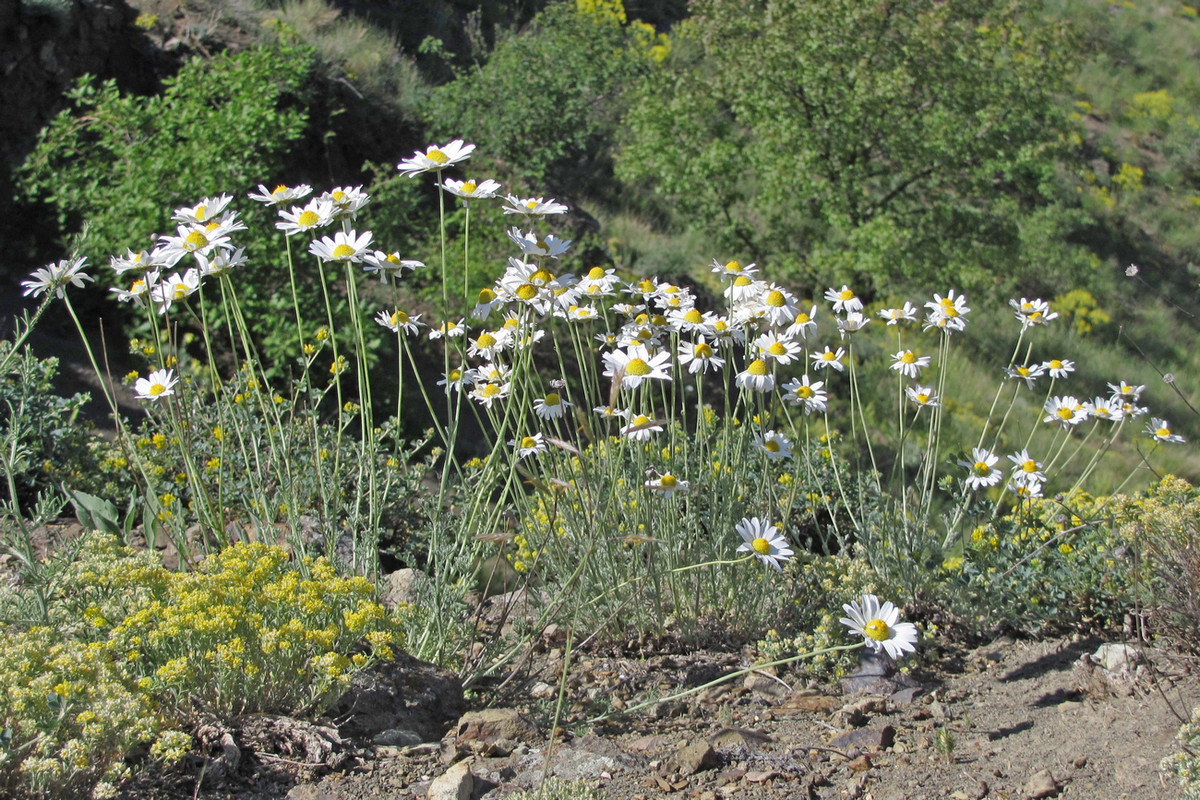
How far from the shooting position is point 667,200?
13.4m

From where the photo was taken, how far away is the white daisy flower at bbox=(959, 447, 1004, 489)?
3225 millimetres

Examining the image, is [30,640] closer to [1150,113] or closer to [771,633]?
[771,633]

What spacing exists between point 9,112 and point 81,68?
77 centimetres

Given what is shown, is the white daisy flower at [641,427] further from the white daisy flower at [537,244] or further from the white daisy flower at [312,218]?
the white daisy flower at [312,218]

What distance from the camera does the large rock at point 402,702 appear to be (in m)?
2.19

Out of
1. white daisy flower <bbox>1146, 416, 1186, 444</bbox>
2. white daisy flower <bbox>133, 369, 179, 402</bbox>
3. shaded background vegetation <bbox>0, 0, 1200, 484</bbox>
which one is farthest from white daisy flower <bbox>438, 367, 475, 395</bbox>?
shaded background vegetation <bbox>0, 0, 1200, 484</bbox>

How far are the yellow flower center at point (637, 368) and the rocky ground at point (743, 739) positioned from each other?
2.68 feet

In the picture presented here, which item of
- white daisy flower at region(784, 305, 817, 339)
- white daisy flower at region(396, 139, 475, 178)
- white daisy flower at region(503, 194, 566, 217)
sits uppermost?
white daisy flower at region(396, 139, 475, 178)

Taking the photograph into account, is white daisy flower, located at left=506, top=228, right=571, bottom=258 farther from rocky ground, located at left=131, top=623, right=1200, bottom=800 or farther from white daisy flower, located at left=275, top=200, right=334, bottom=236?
rocky ground, located at left=131, top=623, right=1200, bottom=800

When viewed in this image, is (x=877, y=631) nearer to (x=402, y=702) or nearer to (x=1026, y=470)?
(x=402, y=702)

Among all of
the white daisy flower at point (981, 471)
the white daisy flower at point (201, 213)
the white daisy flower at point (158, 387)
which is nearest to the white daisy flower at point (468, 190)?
the white daisy flower at point (201, 213)

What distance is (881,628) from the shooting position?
214cm

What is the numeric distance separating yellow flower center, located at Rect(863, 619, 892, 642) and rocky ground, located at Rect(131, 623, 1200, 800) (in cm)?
25

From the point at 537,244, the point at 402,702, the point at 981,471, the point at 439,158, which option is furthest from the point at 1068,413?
the point at 402,702
